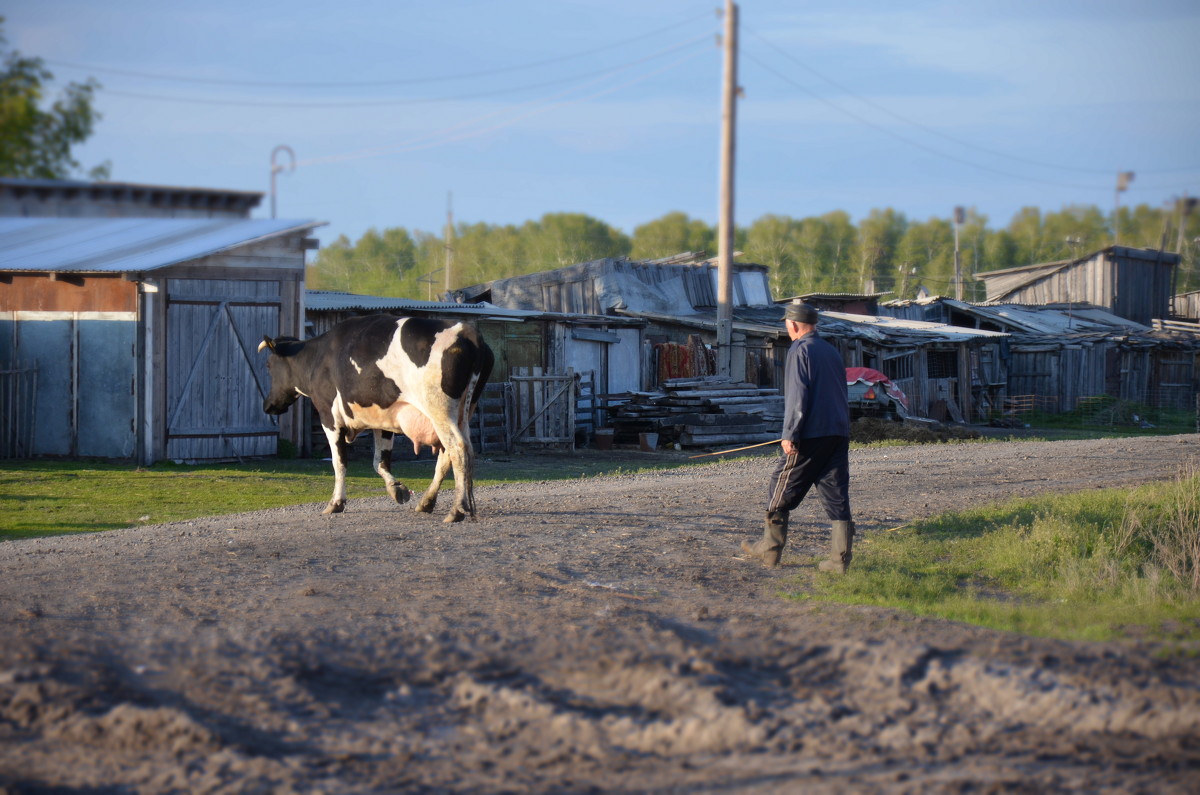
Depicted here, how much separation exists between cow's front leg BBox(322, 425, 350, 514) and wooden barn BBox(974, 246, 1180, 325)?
1620 inches

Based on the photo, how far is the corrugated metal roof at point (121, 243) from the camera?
55.4 feet

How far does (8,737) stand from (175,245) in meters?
15.3

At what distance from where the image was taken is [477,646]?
5.54 meters

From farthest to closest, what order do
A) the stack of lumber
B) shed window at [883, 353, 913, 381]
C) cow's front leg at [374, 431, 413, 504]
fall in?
shed window at [883, 353, 913, 381]
the stack of lumber
cow's front leg at [374, 431, 413, 504]

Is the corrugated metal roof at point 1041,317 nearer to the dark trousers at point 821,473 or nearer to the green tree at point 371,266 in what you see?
the dark trousers at point 821,473

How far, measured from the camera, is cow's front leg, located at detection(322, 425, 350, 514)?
11.1m

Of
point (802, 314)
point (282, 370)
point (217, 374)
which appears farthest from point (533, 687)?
point (217, 374)

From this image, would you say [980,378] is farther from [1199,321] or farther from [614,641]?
[614,641]

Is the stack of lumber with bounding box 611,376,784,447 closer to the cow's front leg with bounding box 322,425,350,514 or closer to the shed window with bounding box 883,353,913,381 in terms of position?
the shed window with bounding box 883,353,913,381

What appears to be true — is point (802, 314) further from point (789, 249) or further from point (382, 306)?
point (789, 249)

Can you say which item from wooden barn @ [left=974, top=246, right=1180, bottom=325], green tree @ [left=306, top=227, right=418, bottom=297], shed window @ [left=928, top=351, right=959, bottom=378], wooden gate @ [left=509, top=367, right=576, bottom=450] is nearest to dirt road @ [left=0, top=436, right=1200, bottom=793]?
wooden gate @ [left=509, top=367, right=576, bottom=450]

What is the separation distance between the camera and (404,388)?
10.8 meters

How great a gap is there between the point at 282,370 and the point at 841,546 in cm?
778

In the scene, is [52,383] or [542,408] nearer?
[52,383]
